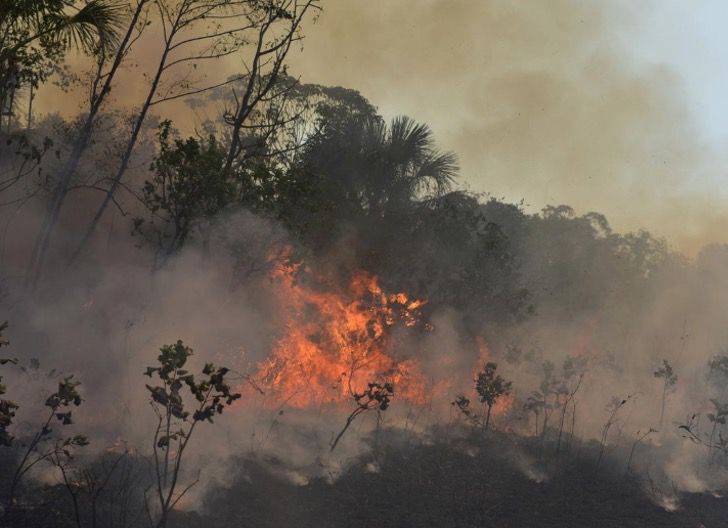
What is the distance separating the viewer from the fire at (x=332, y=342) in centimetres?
1891

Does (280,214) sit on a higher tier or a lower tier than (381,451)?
higher


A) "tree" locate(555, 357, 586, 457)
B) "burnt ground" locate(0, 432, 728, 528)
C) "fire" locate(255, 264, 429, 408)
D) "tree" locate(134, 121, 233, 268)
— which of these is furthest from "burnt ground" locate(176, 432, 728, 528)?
"tree" locate(134, 121, 233, 268)

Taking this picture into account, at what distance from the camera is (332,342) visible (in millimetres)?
19328

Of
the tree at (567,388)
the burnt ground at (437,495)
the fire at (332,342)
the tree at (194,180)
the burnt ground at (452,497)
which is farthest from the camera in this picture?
the fire at (332,342)

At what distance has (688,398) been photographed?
27203 mm

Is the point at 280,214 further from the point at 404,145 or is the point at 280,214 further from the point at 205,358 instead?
the point at 404,145

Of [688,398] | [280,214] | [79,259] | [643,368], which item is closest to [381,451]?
[280,214]

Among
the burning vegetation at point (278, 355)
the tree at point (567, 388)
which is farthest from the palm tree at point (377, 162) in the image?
the tree at point (567, 388)

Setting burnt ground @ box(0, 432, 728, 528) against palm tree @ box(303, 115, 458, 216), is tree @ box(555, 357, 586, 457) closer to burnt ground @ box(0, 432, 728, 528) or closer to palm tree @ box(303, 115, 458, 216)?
burnt ground @ box(0, 432, 728, 528)

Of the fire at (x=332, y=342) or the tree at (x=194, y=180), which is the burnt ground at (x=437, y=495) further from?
the tree at (x=194, y=180)

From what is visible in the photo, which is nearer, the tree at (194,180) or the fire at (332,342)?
the tree at (194,180)

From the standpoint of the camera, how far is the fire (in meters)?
18.9

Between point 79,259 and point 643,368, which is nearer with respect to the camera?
point 79,259

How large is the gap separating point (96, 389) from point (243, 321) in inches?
157
